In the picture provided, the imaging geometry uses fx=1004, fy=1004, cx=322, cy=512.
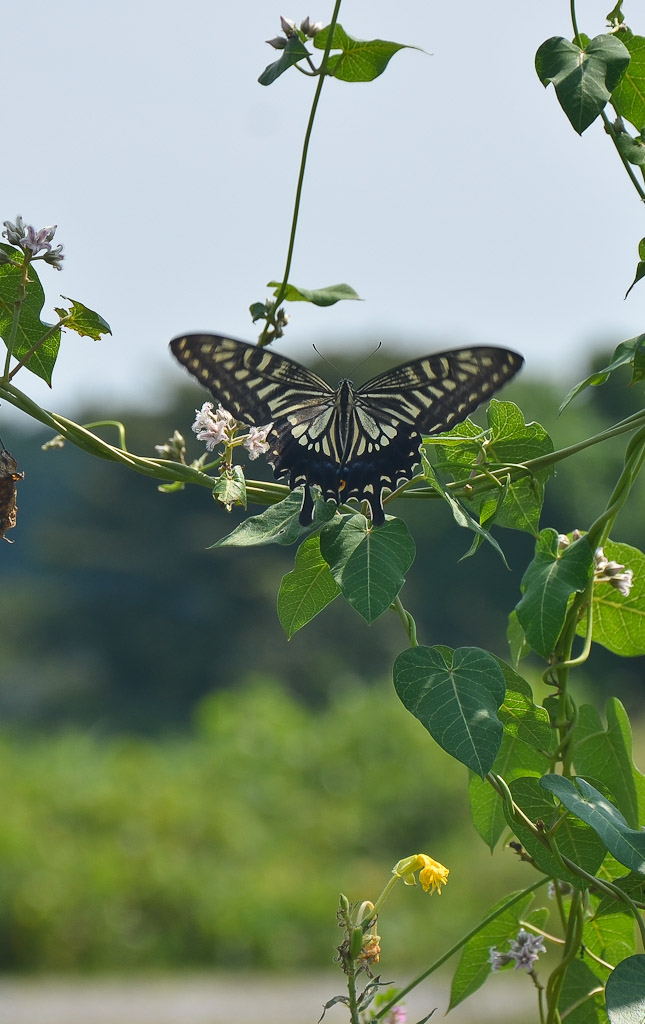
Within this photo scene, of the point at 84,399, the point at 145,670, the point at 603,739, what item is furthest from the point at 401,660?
the point at 84,399

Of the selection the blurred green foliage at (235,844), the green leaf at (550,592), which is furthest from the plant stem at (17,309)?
the blurred green foliage at (235,844)

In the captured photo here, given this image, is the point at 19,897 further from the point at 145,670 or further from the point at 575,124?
the point at 145,670

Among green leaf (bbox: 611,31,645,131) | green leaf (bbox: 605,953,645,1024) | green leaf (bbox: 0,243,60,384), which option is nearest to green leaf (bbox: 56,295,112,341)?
green leaf (bbox: 0,243,60,384)

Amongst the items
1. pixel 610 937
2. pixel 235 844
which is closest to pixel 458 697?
pixel 610 937

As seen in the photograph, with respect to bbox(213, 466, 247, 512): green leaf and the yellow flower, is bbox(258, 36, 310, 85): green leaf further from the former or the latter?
the yellow flower

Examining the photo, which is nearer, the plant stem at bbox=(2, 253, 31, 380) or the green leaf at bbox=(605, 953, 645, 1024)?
the green leaf at bbox=(605, 953, 645, 1024)

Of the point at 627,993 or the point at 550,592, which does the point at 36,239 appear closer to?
the point at 550,592
